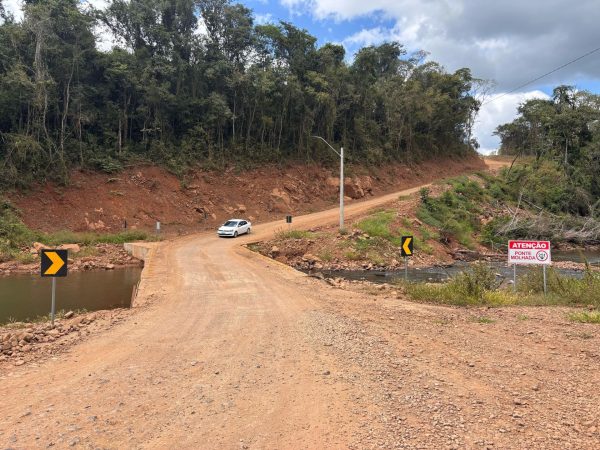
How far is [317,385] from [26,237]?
29.4 m

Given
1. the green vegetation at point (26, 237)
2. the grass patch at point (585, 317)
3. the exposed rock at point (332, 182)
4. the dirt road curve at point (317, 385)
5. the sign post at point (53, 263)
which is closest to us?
the dirt road curve at point (317, 385)

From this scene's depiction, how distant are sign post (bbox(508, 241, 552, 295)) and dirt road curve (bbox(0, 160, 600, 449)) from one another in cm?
332

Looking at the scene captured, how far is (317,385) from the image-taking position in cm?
632

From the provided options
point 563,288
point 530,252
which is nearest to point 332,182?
point 530,252

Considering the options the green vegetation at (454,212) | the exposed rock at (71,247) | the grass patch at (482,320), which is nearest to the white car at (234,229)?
the exposed rock at (71,247)

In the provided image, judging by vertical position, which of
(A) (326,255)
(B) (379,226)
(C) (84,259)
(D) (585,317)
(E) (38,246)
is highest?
(B) (379,226)

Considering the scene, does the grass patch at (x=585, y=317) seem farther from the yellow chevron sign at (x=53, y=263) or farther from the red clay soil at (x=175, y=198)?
the red clay soil at (x=175, y=198)

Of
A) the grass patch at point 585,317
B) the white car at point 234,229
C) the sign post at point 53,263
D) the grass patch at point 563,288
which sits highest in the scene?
the white car at point 234,229

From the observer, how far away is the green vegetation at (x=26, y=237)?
2707 centimetres

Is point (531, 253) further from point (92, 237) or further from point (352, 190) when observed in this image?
point (352, 190)

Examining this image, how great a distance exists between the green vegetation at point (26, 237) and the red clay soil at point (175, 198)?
1304 millimetres

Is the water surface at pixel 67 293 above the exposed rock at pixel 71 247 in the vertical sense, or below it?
below

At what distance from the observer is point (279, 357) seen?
7723 mm

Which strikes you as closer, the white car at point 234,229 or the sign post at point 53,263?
the sign post at point 53,263
